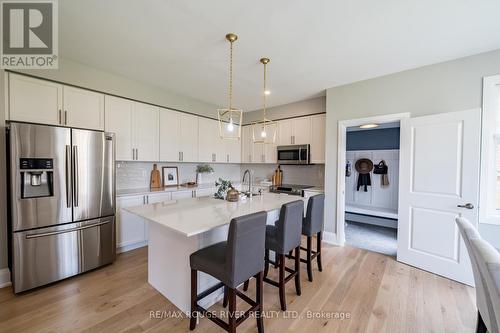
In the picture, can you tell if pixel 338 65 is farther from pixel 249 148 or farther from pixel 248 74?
pixel 249 148

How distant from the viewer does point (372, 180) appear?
17.3 feet

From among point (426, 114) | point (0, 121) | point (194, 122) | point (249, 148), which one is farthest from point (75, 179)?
point (426, 114)

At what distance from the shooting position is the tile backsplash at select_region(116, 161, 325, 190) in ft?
12.1

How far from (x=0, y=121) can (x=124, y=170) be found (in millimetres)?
1575

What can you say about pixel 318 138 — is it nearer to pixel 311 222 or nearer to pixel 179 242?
pixel 311 222

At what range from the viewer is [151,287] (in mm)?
2303

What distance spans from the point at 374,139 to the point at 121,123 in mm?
5568

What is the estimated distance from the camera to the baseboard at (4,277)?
2252 millimetres

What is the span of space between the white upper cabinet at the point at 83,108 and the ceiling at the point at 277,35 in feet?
1.36

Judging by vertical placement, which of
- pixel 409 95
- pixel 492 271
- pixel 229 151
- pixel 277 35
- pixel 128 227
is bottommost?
pixel 128 227

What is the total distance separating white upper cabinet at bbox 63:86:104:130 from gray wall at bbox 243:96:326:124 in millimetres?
3220

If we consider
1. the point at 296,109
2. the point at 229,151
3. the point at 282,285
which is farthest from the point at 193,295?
the point at 296,109

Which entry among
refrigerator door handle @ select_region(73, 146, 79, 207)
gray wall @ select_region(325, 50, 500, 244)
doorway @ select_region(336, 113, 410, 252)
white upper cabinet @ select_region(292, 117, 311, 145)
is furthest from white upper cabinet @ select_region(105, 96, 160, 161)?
doorway @ select_region(336, 113, 410, 252)

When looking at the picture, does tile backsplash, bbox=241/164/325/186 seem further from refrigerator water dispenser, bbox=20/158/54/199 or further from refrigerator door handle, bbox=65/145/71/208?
refrigerator water dispenser, bbox=20/158/54/199
